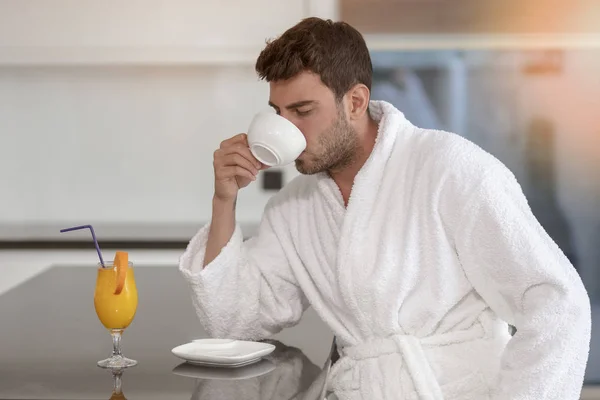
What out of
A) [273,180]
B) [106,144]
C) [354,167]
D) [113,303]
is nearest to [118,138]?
[106,144]

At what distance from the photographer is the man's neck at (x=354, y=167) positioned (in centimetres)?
200

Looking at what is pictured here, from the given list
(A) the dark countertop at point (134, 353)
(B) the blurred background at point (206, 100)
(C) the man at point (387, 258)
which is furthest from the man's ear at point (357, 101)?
(B) the blurred background at point (206, 100)

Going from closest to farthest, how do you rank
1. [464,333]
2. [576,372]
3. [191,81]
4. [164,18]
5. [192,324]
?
[576,372] → [464,333] → [192,324] → [164,18] → [191,81]

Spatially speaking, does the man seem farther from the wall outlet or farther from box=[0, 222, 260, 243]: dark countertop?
the wall outlet

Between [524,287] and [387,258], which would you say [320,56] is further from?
[524,287]

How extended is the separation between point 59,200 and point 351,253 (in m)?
2.53

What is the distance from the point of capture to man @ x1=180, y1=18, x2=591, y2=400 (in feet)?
5.36

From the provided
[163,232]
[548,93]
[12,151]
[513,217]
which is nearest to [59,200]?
[12,151]

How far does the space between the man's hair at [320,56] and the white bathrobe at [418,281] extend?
0.43 feet

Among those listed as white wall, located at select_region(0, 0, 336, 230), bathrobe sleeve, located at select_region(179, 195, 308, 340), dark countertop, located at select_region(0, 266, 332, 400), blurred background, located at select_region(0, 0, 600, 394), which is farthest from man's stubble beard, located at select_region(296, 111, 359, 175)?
white wall, located at select_region(0, 0, 336, 230)

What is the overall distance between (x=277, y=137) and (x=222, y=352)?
0.42 meters

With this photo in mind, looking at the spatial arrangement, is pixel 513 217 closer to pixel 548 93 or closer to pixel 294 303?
pixel 294 303

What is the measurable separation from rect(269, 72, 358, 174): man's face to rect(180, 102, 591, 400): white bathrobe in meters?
0.08

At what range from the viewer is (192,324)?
1914 mm
